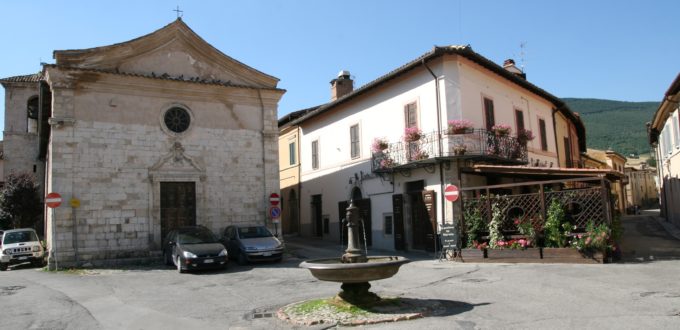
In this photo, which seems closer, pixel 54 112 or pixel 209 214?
pixel 54 112

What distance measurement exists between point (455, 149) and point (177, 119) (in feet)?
34.6

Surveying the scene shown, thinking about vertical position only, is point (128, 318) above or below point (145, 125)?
below

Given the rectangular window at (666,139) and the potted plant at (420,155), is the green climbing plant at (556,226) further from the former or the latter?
the rectangular window at (666,139)

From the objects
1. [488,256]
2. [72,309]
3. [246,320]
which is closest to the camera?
[246,320]

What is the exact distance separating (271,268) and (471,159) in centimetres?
780

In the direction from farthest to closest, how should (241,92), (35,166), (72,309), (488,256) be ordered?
(35,166) → (241,92) → (488,256) → (72,309)

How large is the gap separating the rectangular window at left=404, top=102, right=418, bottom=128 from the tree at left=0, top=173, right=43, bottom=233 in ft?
73.0

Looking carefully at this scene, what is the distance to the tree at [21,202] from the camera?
28422 millimetres

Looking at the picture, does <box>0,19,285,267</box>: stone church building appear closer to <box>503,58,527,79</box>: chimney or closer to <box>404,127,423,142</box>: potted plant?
<box>404,127,423,142</box>: potted plant

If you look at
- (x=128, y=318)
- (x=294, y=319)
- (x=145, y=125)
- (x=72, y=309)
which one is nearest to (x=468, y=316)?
(x=294, y=319)

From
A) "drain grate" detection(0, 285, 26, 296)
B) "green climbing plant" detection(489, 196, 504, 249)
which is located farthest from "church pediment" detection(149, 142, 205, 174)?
"green climbing plant" detection(489, 196, 504, 249)

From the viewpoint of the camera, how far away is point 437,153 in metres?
17.8

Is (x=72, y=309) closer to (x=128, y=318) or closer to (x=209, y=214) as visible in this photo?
(x=128, y=318)

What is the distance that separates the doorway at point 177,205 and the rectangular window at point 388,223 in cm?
766
